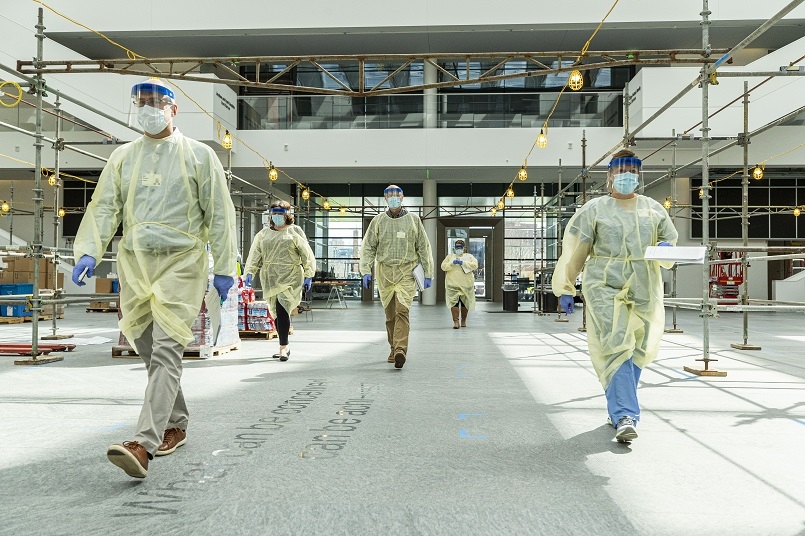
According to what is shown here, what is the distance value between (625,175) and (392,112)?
50.8ft

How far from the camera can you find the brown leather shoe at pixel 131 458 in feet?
8.14

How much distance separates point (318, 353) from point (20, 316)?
9.10 metres

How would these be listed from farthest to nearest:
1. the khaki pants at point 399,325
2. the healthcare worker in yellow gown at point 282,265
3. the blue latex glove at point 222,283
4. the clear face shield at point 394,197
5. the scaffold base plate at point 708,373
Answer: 1. the healthcare worker in yellow gown at point 282,265
2. the clear face shield at point 394,197
3. the khaki pants at point 399,325
4. the scaffold base plate at point 708,373
5. the blue latex glove at point 222,283

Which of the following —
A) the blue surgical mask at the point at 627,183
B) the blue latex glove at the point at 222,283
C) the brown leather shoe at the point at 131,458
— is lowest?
the brown leather shoe at the point at 131,458

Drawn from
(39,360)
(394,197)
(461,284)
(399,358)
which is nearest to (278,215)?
(394,197)

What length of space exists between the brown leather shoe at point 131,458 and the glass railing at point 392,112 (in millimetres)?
16560

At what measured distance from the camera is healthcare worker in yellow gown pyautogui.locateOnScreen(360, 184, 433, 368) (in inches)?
256

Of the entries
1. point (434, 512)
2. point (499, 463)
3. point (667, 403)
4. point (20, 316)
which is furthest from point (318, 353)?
point (20, 316)

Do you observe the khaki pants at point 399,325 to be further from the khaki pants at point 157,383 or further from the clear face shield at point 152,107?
the clear face shield at point 152,107

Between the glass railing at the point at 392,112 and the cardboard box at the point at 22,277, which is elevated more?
the glass railing at the point at 392,112

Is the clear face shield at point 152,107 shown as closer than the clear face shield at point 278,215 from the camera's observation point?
Yes

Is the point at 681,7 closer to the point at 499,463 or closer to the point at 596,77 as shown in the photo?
the point at 596,77

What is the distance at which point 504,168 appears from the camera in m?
18.7

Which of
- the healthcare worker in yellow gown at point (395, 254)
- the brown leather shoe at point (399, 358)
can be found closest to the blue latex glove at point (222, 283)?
the brown leather shoe at point (399, 358)
